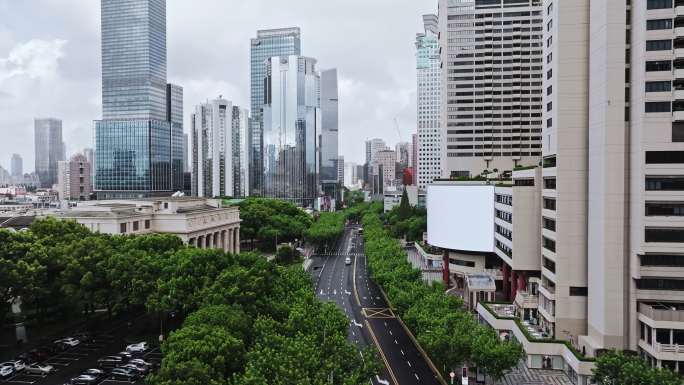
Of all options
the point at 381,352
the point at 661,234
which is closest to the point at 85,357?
the point at 381,352

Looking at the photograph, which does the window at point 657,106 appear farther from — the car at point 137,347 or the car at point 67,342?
the car at point 67,342

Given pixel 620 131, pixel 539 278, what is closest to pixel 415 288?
pixel 539 278

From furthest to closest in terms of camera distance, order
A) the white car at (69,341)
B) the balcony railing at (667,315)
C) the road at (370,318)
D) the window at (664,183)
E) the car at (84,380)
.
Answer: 1. the white car at (69,341)
2. the road at (370,318)
3. the window at (664,183)
4. the car at (84,380)
5. the balcony railing at (667,315)

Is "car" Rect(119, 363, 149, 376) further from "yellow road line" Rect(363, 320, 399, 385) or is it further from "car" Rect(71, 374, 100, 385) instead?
"yellow road line" Rect(363, 320, 399, 385)

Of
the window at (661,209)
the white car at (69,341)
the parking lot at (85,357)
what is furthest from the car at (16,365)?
the window at (661,209)

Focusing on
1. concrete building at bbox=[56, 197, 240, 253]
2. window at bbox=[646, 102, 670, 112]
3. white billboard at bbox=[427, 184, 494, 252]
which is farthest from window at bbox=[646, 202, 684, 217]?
concrete building at bbox=[56, 197, 240, 253]

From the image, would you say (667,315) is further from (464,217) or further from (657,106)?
(464,217)
